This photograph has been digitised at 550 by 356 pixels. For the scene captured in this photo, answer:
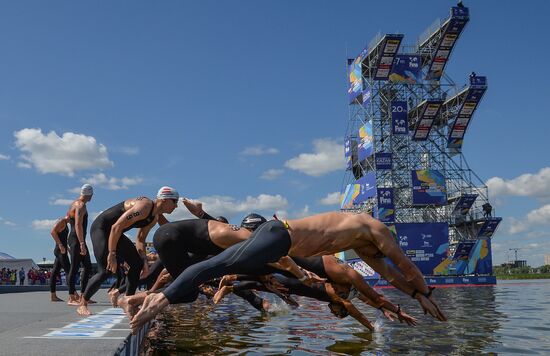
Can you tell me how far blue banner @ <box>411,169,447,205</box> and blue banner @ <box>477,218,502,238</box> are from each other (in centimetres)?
528

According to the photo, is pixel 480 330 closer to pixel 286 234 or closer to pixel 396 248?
pixel 396 248

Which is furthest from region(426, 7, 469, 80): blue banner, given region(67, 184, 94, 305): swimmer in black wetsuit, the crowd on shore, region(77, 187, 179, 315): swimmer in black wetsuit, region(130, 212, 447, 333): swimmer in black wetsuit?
region(130, 212, 447, 333): swimmer in black wetsuit

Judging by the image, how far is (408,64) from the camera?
64062mm

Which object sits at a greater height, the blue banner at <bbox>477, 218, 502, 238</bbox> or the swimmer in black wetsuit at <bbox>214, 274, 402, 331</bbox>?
the blue banner at <bbox>477, 218, 502, 238</bbox>

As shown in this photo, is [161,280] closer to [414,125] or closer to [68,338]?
[68,338]

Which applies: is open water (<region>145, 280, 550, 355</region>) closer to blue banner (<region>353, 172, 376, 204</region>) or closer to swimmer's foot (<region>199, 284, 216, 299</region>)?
swimmer's foot (<region>199, 284, 216, 299</region>)

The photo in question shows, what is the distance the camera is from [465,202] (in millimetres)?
61031

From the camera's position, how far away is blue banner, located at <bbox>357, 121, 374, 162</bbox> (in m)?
61.9

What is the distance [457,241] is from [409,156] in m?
11.6

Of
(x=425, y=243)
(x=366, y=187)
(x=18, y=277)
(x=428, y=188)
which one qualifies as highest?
(x=366, y=187)

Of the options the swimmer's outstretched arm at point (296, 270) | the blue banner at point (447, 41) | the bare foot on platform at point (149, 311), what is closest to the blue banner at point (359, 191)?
the blue banner at point (447, 41)

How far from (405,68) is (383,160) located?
1260 centimetres

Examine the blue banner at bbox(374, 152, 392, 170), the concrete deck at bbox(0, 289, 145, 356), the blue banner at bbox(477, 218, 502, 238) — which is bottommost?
the concrete deck at bbox(0, 289, 145, 356)

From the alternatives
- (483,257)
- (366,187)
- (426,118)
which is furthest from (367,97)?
(483,257)
